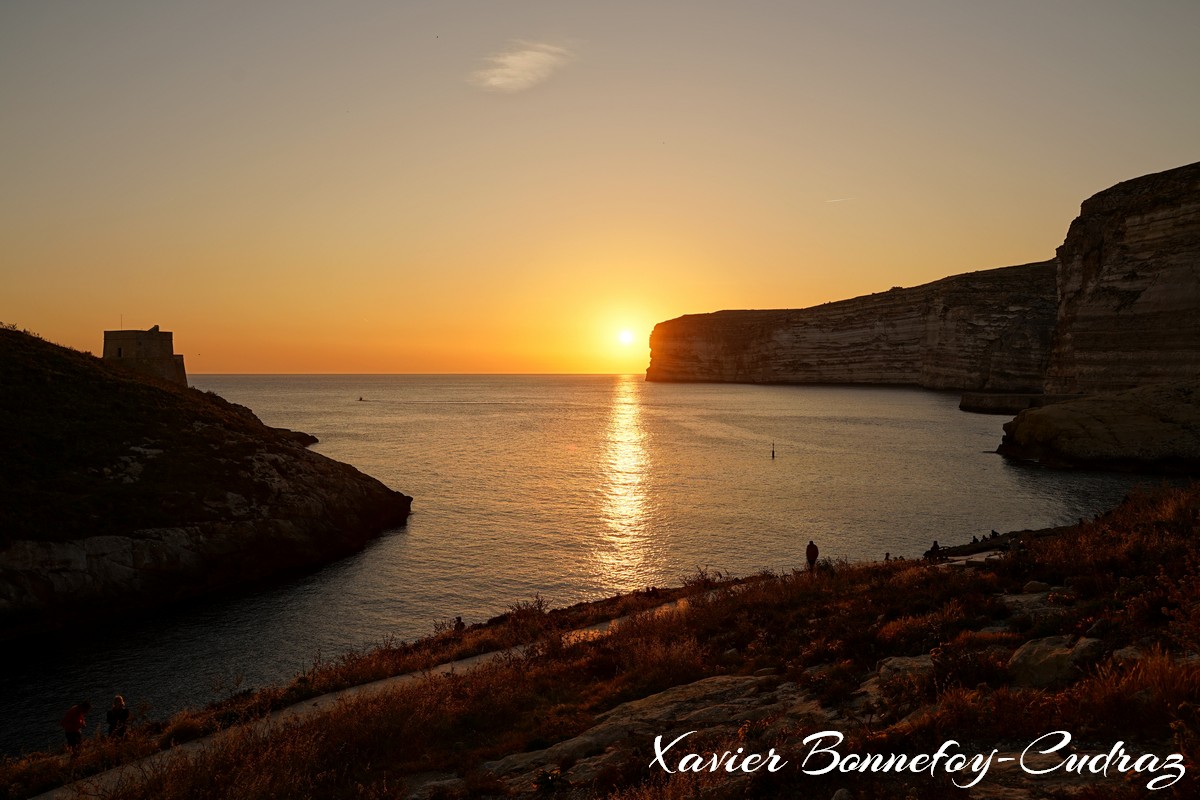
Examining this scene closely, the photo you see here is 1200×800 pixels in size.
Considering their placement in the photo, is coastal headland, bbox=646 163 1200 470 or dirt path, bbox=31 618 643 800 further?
coastal headland, bbox=646 163 1200 470

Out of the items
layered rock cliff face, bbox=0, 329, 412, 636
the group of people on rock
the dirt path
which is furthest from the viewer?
layered rock cliff face, bbox=0, 329, 412, 636

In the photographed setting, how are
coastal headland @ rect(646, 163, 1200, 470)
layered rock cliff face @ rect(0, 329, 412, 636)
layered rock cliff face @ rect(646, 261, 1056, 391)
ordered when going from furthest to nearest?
layered rock cliff face @ rect(646, 261, 1056, 391) → coastal headland @ rect(646, 163, 1200, 470) → layered rock cliff face @ rect(0, 329, 412, 636)

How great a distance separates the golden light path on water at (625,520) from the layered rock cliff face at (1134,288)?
5273 cm

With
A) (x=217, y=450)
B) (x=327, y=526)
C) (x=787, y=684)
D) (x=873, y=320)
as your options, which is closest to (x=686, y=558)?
(x=327, y=526)

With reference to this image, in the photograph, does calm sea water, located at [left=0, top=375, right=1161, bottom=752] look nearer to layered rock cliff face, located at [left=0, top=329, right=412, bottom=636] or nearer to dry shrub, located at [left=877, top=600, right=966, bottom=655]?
layered rock cliff face, located at [left=0, top=329, right=412, bottom=636]

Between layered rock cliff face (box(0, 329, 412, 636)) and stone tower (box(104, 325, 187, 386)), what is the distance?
260 inches

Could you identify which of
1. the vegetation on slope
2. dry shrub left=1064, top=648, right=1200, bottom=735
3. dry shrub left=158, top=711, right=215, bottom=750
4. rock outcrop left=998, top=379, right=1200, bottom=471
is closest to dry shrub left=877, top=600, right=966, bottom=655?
the vegetation on slope

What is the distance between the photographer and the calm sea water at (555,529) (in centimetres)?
2255

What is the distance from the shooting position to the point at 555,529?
40.8 meters

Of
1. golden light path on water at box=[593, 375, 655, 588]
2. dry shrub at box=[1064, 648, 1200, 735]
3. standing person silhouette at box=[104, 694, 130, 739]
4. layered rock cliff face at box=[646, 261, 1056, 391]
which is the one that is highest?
layered rock cliff face at box=[646, 261, 1056, 391]

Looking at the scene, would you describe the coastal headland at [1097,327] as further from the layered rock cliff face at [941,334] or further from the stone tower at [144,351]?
the stone tower at [144,351]

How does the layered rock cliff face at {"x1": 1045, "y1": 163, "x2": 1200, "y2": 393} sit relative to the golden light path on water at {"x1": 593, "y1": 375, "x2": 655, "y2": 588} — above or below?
above

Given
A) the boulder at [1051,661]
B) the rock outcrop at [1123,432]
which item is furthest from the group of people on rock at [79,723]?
the rock outcrop at [1123,432]

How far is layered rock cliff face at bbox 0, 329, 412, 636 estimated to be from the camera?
85.8ft
